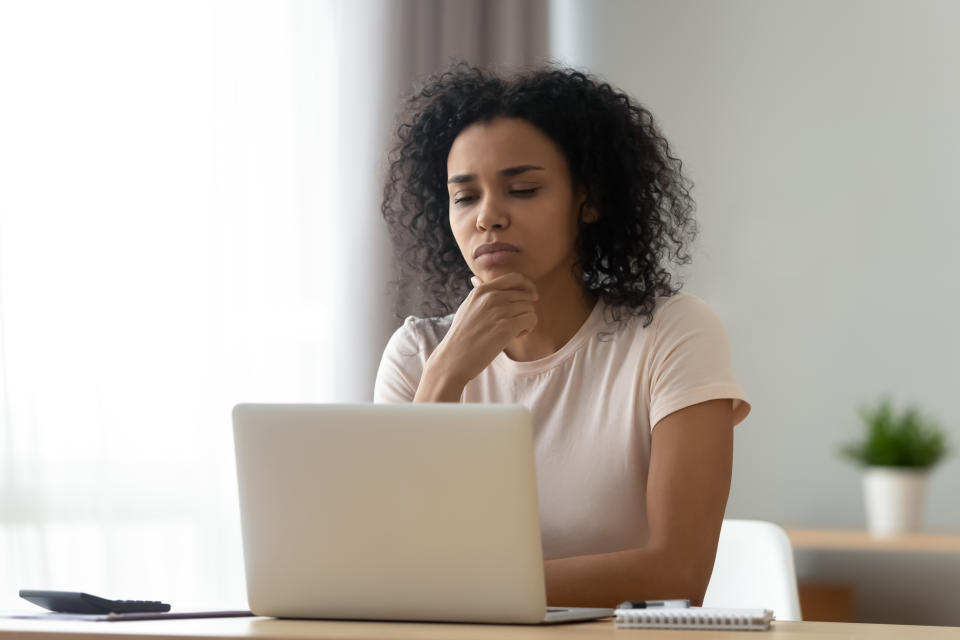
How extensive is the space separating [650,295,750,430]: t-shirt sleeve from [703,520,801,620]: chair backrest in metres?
0.28

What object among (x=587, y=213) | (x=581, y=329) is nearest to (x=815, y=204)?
(x=587, y=213)

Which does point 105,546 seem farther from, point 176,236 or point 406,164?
point 406,164

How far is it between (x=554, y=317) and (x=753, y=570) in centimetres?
51

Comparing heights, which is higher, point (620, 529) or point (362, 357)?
point (362, 357)

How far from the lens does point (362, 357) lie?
9.42ft

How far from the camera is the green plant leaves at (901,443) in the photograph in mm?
2816

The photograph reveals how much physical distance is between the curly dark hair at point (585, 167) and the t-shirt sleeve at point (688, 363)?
2.0 inches

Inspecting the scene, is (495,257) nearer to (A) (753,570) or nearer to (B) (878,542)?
(A) (753,570)

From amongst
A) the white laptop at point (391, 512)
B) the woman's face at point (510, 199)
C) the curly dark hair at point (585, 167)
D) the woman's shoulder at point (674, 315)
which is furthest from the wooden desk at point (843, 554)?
the white laptop at point (391, 512)

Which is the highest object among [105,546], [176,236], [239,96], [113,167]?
[239,96]

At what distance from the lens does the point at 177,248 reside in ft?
8.60

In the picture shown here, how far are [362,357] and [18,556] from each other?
0.94m

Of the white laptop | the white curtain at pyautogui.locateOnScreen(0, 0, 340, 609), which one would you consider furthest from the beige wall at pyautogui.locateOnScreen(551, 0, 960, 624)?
the white laptop

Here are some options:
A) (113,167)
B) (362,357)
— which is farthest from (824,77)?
(113,167)
